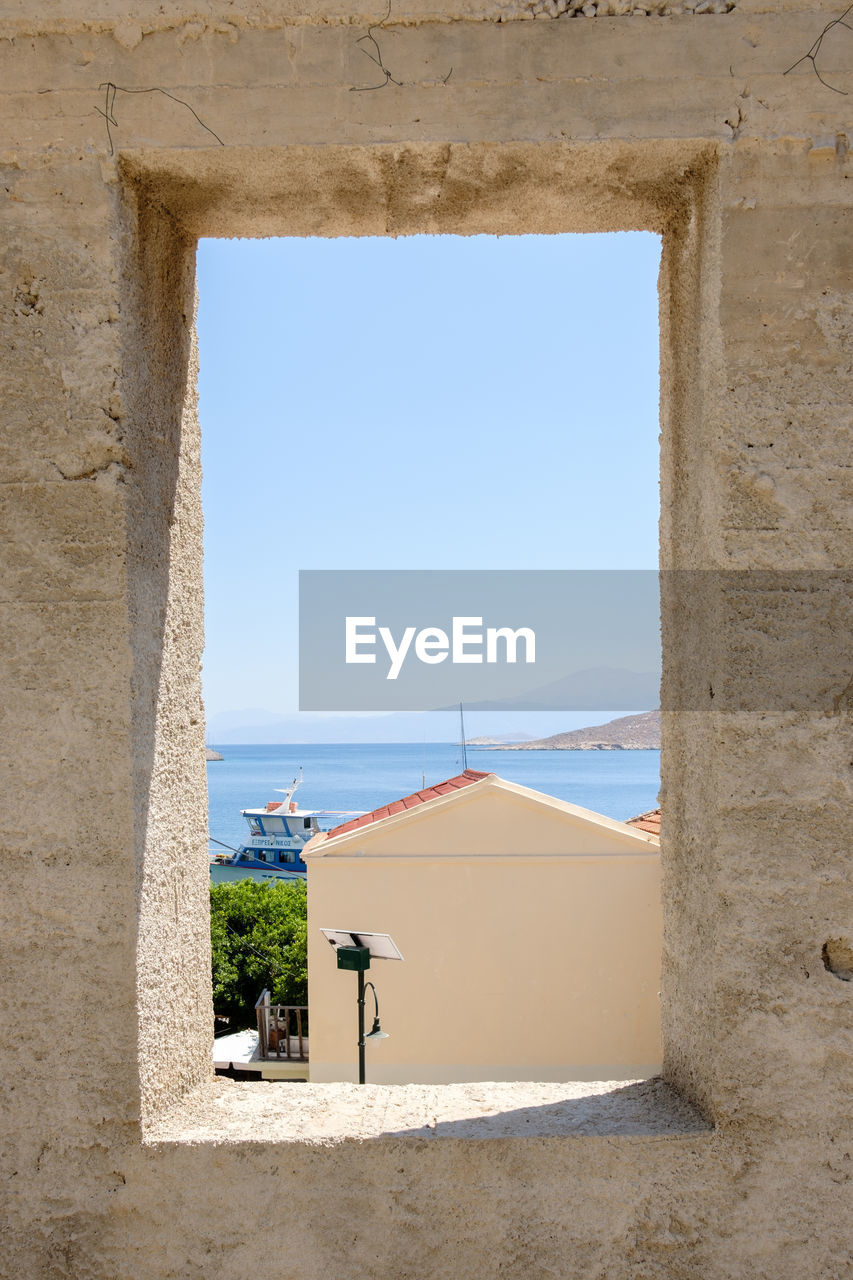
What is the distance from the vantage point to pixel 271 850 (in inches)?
1262

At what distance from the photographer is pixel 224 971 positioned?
12484 millimetres

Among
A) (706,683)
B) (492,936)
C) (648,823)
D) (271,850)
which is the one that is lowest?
(271,850)

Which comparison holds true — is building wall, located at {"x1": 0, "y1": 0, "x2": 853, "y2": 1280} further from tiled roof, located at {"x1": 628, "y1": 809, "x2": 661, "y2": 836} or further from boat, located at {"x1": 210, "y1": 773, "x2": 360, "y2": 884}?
boat, located at {"x1": 210, "y1": 773, "x2": 360, "y2": 884}

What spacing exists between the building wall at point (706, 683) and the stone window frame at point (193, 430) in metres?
0.02

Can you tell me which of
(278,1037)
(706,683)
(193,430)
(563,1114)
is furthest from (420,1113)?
(278,1037)

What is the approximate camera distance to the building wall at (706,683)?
1.48 meters

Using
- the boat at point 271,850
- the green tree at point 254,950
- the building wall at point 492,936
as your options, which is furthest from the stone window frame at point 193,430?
the boat at point 271,850

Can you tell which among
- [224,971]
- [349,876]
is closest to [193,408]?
[349,876]

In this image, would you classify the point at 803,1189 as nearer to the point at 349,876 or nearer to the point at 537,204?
the point at 537,204

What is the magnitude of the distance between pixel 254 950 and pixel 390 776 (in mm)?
82423

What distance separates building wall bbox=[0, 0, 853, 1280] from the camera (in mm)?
1484

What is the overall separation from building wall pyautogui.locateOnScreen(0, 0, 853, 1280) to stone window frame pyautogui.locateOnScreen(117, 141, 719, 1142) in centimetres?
2

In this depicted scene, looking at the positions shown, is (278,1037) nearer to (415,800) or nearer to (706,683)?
(415,800)

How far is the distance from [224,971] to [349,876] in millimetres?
7683
